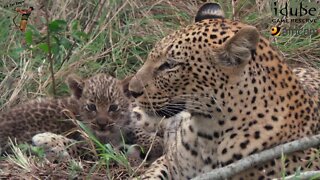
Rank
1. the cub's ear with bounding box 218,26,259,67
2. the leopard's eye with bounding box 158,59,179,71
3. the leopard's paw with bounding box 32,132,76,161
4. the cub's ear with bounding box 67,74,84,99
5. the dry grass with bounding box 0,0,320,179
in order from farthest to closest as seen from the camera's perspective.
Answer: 1. the dry grass with bounding box 0,0,320,179
2. the cub's ear with bounding box 67,74,84,99
3. the leopard's paw with bounding box 32,132,76,161
4. the leopard's eye with bounding box 158,59,179,71
5. the cub's ear with bounding box 218,26,259,67

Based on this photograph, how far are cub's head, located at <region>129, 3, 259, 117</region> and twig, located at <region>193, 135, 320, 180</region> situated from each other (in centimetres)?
45

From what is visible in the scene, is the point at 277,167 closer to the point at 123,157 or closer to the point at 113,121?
the point at 123,157

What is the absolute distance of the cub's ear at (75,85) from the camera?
7836 millimetres

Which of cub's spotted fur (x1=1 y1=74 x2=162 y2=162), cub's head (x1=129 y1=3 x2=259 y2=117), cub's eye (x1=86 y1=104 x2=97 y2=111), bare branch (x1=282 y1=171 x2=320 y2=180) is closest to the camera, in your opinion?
bare branch (x1=282 y1=171 x2=320 y2=180)

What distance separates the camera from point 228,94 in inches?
239

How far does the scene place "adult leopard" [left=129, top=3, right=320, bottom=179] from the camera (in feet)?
19.9

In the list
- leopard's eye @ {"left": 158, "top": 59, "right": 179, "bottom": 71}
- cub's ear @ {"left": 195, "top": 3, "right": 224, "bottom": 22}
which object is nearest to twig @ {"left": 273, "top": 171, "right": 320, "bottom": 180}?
leopard's eye @ {"left": 158, "top": 59, "right": 179, "bottom": 71}

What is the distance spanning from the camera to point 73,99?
312 inches

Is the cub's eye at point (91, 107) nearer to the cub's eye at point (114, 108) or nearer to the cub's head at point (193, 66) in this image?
the cub's eye at point (114, 108)

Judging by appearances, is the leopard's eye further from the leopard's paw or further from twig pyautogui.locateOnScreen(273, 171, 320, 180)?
the leopard's paw

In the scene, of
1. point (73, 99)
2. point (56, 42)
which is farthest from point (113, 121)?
point (56, 42)

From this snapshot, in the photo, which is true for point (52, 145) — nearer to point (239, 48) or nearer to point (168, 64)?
point (168, 64)

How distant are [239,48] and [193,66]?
0.42 m

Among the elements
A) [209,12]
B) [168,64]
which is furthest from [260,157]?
[209,12]
